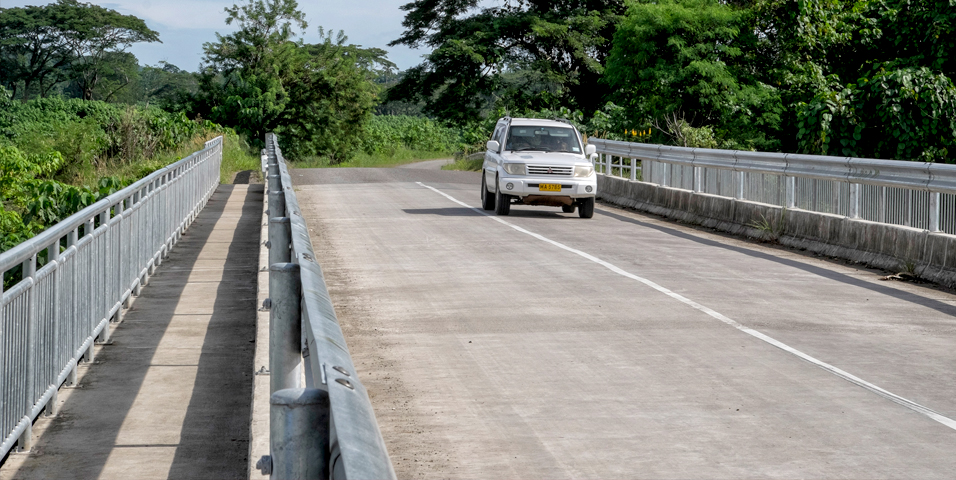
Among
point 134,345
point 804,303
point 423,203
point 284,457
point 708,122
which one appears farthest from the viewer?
point 708,122

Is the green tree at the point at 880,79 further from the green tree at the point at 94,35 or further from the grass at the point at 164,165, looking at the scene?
the green tree at the point at 94,35

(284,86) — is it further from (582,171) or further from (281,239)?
(281,239)

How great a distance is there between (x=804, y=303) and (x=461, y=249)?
5602 millimetres

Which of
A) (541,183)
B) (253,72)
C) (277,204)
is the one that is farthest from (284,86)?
(277,204)

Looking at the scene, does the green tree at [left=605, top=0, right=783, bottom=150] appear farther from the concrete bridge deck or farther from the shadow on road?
the concrete bridge deck

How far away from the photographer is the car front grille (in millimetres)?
20297

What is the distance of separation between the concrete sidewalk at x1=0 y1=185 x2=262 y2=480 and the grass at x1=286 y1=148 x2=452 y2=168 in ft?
154

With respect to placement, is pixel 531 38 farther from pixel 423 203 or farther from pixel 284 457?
pixel 284 457

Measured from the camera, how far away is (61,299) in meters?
6.77

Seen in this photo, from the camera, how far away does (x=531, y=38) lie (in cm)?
5250

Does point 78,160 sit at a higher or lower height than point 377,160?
lower

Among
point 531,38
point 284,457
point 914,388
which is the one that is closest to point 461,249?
point 914,388

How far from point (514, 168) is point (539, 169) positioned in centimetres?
46

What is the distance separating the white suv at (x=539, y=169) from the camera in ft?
66.6
